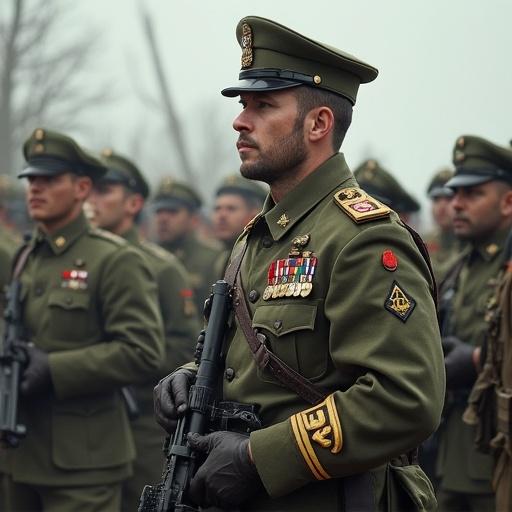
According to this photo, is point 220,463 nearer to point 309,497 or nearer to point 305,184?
point 309,497

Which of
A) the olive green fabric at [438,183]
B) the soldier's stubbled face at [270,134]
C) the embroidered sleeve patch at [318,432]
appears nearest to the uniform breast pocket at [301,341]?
the embroidered sleeve patch at [318,432]

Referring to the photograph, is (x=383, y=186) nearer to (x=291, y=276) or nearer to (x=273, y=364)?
(x=291, y=276)

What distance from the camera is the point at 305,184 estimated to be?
3.80 metres

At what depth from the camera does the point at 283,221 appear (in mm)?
3832

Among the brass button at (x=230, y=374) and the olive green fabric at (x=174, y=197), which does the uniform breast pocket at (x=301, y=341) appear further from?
the olive green fabric at (x=174, y=197)

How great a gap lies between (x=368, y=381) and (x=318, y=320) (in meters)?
0.29

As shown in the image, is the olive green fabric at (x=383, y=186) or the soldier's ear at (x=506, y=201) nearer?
the soldier's ear at (x=506, y=201)

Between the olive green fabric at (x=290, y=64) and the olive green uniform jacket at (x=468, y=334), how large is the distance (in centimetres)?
282

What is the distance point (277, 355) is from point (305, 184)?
63 centimetres

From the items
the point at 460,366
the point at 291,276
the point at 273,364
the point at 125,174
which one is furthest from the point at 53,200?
the point at 273,364

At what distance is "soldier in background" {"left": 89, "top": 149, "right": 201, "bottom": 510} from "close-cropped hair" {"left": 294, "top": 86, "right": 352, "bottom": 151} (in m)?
3.87

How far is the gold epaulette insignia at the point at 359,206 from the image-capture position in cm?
354

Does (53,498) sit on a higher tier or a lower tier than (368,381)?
lower

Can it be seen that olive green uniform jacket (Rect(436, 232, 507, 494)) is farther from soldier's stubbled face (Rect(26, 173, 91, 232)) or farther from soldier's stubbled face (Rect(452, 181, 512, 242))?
soldier's stubbled face (Rect(26, 173, 91, 232))
